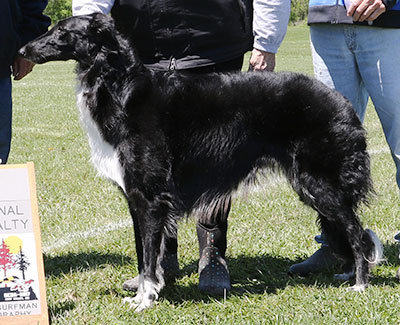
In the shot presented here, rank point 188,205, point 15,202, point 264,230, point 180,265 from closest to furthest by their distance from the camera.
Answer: point 15,202
point 188,205
point 180,265
point 264,230

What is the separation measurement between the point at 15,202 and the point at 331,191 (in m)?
1.85

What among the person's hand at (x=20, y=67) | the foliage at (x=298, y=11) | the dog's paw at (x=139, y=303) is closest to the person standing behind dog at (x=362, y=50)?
the dog's paw at (x=139, y=303)

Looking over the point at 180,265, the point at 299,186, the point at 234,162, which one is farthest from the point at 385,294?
the point at 180,265

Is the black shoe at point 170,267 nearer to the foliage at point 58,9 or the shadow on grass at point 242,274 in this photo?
the shadow on grass at point 242,274

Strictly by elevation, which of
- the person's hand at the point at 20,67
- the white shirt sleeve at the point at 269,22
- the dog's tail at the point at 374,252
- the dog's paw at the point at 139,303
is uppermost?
the white shirt sleeve at the point at 269,22

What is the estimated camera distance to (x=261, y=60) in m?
3.77

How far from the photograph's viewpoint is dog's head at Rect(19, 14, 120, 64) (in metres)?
3.35

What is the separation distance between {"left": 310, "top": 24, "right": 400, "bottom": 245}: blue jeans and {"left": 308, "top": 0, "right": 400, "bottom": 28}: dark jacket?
0.05 meters

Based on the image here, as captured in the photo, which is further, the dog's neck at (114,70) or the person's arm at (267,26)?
the person's arm at (267,26)

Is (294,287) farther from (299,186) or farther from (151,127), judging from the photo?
(151,127)

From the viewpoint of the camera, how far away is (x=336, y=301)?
3430 millimetres

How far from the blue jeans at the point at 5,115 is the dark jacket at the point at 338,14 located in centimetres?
206

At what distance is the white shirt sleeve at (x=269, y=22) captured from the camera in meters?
3.65

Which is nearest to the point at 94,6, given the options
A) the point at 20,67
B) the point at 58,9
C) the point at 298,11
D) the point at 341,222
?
the point at 20,67
